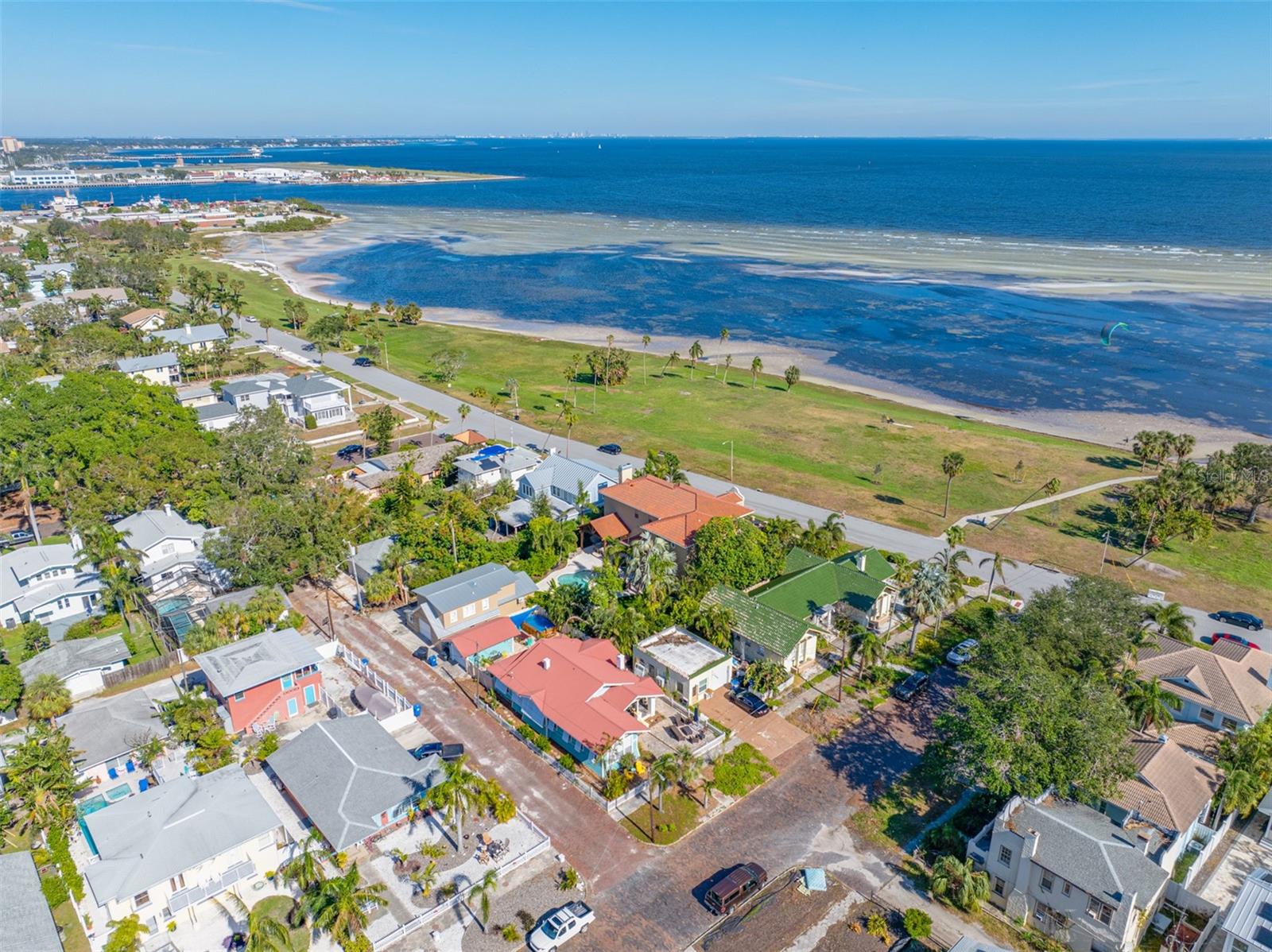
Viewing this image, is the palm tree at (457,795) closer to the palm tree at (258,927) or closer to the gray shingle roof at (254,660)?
the palm tree at (258,927)

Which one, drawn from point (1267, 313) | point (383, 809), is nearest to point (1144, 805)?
point (383, 809)

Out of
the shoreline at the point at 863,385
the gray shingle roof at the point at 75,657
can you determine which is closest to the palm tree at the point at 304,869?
the gray shingle roof at the point at 75,657

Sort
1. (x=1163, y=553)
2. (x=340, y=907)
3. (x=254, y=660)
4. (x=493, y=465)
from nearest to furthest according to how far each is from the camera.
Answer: (x=340, y=907) → (x=254, y=660) → (x=1163, y=553) → (x=493, y=465)

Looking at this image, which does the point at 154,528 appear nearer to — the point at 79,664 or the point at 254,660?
the point at 79,664

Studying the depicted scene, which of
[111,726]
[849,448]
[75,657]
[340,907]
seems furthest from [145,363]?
[340,907]

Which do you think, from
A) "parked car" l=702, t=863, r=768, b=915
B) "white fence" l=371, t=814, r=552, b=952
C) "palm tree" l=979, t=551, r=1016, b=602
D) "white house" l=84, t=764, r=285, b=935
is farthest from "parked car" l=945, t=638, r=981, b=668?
"white house" l=84, t=764, r=285, b=935
